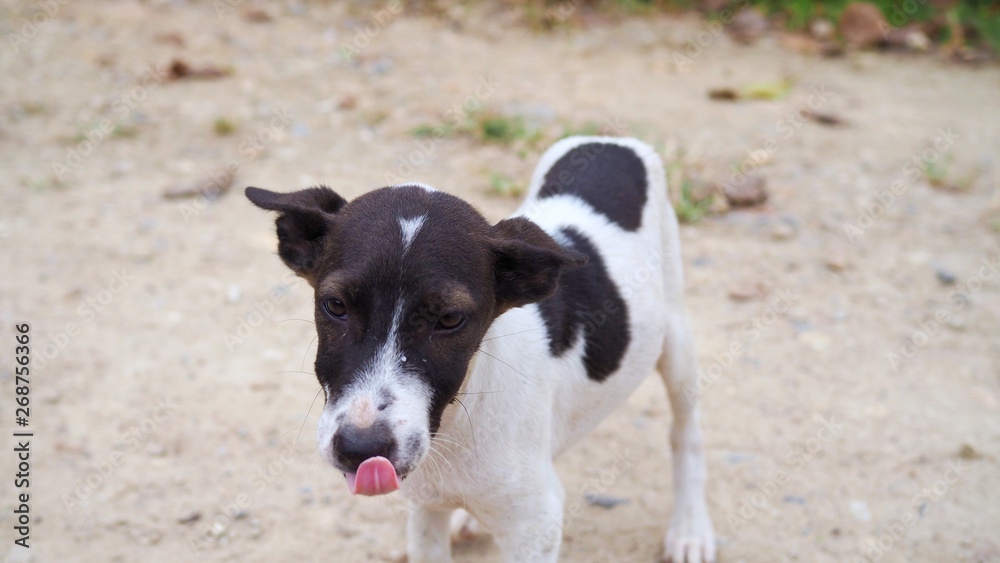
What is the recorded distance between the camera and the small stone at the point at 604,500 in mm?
4517

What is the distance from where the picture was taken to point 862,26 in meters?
9.89

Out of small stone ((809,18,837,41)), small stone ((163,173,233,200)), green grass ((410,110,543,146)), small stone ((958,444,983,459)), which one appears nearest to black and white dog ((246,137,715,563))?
small stone ((958,444,983,459))

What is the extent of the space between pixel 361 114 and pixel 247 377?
371cm

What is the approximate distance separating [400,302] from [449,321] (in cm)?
18

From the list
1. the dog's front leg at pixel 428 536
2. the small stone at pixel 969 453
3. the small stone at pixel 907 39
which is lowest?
the small stone at pixel 907 39

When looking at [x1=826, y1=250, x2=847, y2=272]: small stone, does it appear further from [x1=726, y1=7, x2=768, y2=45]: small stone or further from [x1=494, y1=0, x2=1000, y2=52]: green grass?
[x1=494, y1=0, x2=1000, y2=52]: green grass

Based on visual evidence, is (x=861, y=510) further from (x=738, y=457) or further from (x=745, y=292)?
(x=745, y=292)

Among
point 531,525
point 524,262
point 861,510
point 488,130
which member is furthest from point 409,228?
point 488,130

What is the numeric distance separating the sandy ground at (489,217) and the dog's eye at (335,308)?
1448 mm

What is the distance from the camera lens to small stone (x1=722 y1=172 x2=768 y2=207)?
6.97 meters

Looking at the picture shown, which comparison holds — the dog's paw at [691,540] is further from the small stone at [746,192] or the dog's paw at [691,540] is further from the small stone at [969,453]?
the small stone at [746,192]

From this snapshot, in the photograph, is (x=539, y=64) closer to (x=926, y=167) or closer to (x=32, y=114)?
(x=926, y=167)

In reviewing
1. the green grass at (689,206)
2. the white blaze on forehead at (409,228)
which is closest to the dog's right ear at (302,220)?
the white blaze on forehead at (409,228)

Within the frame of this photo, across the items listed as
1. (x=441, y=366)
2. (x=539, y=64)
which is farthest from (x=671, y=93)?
(x=441, y=366)
